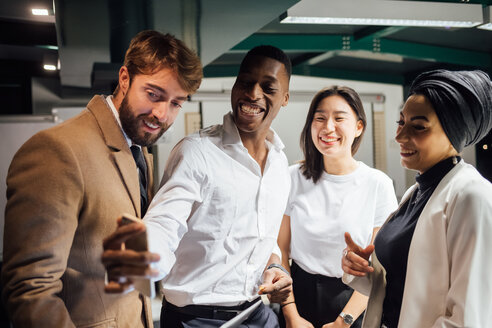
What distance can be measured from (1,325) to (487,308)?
168 inches

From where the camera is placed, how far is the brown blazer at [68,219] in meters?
1.12

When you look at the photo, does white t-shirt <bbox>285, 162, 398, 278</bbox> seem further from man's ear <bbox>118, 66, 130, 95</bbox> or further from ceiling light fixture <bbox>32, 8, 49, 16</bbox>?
ceiling light fixture <bbox>32, 8, 49, 16</bbox>

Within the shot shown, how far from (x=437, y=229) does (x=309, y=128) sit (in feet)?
3.77

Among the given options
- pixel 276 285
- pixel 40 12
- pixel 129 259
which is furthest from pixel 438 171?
pixel 40 12

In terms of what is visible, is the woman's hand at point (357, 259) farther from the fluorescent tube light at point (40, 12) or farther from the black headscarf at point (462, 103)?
the fluorescent tube light at point (40, 12)

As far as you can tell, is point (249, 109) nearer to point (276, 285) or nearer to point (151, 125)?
point (151, 125)

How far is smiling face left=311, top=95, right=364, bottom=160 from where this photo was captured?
2.34m

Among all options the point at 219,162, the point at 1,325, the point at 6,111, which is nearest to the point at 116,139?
the point at 219,162

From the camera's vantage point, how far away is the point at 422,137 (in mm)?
1612

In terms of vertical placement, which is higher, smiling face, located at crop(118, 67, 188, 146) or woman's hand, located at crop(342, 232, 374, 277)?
smiling face, located at crop(118, 67, 188, 146)

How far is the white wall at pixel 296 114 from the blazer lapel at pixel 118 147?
3726mm

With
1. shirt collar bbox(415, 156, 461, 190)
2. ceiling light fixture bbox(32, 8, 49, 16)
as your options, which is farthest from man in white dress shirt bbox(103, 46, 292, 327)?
ceiling light fixture bbox(32, 8, 49, 16)

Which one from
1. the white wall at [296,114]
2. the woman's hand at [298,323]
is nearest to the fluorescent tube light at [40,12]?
the white wall at [296,114]

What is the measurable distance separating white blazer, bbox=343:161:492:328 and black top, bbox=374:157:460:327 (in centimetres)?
7
